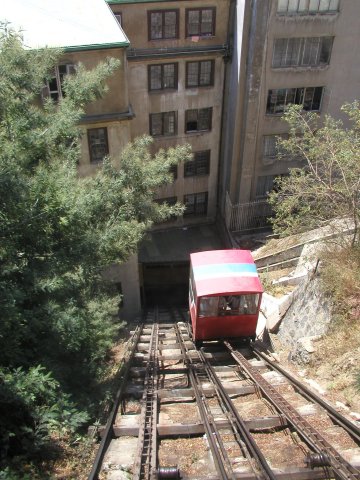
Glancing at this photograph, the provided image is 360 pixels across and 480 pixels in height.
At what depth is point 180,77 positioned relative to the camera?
83.9ft

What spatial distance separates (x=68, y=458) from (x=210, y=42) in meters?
23.2

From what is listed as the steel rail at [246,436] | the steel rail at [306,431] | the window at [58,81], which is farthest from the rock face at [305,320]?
the window at [58,81]

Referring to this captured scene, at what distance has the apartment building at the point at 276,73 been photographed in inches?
875

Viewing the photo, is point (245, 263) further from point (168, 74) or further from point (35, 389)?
point (168, 74)

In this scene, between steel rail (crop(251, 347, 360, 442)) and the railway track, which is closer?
the railway track

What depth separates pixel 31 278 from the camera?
988 cm

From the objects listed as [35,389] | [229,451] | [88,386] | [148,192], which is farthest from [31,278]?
[148,192]

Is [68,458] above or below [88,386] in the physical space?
above

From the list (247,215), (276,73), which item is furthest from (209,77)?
(247,215)

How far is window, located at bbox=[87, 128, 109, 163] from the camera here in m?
20.2

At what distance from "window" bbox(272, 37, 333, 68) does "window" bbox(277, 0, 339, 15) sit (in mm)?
1388

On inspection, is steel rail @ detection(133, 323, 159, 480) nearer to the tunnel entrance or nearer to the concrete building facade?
the concrete building facade

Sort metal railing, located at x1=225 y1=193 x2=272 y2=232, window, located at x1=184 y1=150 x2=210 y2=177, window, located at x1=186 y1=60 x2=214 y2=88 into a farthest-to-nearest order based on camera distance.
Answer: window, located at x1=184 y1=150 x2=210 y2=177
metal railing, located at x1=225 y1=193 x2=272 y2=232
window, located at x1=186 y1=60 x2=214 y2=88

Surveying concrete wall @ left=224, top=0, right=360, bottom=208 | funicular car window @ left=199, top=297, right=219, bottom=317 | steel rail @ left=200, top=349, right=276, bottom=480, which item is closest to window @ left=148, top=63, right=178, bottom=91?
concrete wall @ left=224, top=0, right=360, bottom=208
